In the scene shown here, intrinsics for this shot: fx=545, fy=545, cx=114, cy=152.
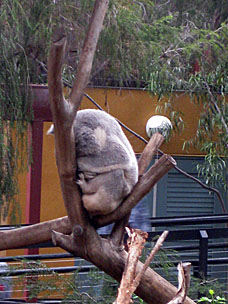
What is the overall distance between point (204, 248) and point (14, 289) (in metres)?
1.23

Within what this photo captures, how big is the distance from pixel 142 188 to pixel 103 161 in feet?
1.23

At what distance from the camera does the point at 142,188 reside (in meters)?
2.21

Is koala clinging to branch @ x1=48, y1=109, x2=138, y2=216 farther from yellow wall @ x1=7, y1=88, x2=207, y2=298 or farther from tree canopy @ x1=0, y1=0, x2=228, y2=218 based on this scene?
yellow wall @ x1=7, y1=88, x2=207, y2=298

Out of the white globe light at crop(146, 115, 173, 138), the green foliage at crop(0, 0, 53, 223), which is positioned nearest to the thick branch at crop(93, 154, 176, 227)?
the green foliage at crop(0, 0, 53, 223)

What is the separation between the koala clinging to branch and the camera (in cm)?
243

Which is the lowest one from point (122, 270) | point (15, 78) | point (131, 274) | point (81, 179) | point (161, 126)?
point (122, 270)

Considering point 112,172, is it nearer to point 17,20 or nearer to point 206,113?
point 17,20

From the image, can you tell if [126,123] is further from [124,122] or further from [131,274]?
A: [131,274]

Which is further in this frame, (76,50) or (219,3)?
(219,3)

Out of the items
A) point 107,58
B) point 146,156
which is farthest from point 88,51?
point 107,58

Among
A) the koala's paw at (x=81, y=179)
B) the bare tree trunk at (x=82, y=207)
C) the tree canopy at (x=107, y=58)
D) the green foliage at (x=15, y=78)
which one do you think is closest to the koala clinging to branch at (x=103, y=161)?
the koala's paw at (x=81, y=179)

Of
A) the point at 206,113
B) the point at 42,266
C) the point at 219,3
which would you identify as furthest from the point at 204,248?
the point at 219,3

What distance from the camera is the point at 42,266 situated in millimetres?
3299

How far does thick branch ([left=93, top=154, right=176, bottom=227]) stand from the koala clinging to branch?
78 millimetres
